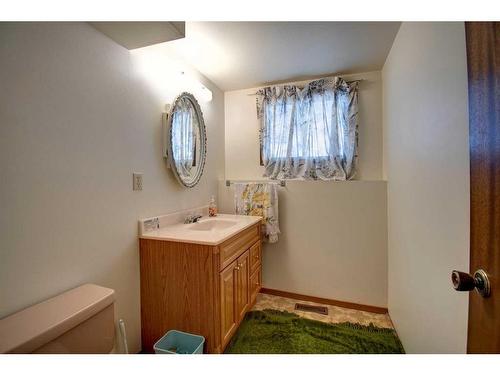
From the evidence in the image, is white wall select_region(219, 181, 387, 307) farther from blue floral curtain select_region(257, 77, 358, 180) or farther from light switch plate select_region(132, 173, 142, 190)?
light switch plate select_region(132, 173, 142, 190)

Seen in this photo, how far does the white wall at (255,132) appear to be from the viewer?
199 centimetres

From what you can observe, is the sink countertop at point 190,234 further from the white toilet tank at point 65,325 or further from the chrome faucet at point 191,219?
the white toilet tank at point 65,325

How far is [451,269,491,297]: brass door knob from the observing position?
47 centimetres

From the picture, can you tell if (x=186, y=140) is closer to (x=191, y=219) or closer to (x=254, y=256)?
(x=191, y=219)

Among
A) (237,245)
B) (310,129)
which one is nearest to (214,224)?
(237,245)

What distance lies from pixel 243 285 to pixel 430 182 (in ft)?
4.36

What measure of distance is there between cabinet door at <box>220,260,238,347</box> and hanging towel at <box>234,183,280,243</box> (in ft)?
2.14

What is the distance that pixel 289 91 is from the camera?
215 centimetres

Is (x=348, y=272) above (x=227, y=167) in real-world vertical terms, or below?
below

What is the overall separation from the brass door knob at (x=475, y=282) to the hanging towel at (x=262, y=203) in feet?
5.06

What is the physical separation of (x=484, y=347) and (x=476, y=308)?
0.26 feet

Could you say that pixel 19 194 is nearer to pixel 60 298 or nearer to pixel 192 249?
pixel 60 298

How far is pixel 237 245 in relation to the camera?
60.2 inches
